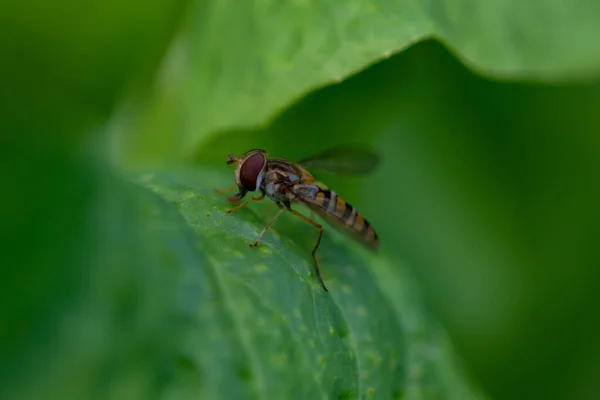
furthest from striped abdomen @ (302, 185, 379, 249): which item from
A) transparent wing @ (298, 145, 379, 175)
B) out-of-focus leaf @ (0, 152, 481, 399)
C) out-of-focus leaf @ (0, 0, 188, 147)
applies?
out-of-focus leaf @ (0, 0, 188, 147)

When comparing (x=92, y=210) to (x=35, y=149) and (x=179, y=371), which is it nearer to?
(x=35, y=149)

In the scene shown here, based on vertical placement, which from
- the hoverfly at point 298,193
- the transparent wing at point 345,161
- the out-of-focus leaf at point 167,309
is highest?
the transparent wing at point 345,161

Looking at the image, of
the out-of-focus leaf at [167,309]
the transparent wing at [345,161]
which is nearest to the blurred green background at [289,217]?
the out-of-focus leaf at [167,309]

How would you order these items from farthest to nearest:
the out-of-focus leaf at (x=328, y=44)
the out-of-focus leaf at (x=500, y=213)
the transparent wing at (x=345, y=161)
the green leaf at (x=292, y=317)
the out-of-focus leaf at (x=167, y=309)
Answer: the out-of-focus leaf at (x=500, y=213)
the transparent wing at (x=345, y=161)
the out-of-focus leaf at (x=328, y=44)
the green leaf at (x=292, y=317)
the out-of-focus leaf at (x=167, y=309)

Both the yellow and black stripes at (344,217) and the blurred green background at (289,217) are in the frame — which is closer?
the blurred green background at (289,217)

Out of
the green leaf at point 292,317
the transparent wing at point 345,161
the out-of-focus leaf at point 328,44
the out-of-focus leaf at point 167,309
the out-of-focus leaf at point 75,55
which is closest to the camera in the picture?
the out-of-focus leaf at point 167,309

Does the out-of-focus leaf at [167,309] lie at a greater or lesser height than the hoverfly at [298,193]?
lesser

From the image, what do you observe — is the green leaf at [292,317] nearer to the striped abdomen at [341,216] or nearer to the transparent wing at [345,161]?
the striped abdomen at [341,216]

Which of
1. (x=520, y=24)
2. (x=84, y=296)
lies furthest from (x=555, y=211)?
(x=84, y=296)
